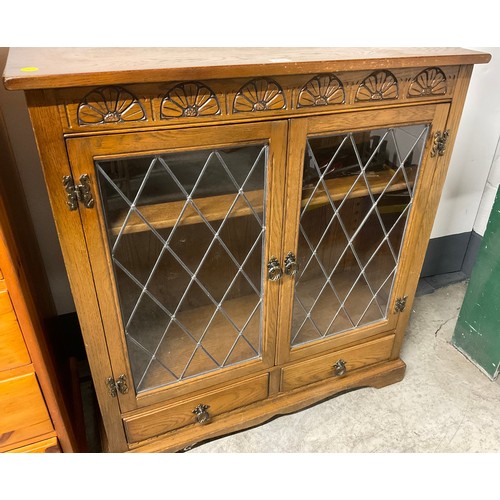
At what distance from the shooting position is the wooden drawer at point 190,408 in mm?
1027

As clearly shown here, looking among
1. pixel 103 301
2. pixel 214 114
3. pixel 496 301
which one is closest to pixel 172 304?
pixel 103 301

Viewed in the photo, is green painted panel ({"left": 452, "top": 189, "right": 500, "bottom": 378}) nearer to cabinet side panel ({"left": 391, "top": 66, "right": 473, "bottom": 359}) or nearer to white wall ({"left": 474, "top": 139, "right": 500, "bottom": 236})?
cabinet side panel ({"left": 391, "top": 66, "right": 473, "bottom": 359})

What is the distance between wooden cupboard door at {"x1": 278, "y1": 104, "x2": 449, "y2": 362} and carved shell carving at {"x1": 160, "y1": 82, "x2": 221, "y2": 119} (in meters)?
0.17

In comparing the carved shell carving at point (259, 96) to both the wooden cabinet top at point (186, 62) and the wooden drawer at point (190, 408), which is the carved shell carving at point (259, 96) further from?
the wooden drawer at point (190, 408)

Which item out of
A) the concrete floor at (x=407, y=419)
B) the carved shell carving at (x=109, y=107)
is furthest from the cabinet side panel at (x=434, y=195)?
the carved shell carving at (x=109, y=107)

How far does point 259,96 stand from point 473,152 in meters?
1.10

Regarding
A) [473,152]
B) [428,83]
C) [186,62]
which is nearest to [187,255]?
[186,62]

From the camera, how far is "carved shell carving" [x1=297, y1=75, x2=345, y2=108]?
2.58ft

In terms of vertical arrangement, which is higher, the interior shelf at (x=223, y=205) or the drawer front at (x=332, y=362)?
the interior shelf at (x=223, y=205)

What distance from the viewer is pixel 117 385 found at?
0.95 m

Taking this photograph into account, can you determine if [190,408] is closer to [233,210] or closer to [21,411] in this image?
[21,411]

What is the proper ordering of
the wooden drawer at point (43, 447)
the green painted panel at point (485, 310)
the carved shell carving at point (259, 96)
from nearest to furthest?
1. the carved shell carving at point (259, 96)
2. the wooden drawer at point (43, 447)
3. the green painted panel at point (485, 310)

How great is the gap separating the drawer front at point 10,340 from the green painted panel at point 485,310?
1204 millimetres

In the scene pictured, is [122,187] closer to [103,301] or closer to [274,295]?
[103,301]
